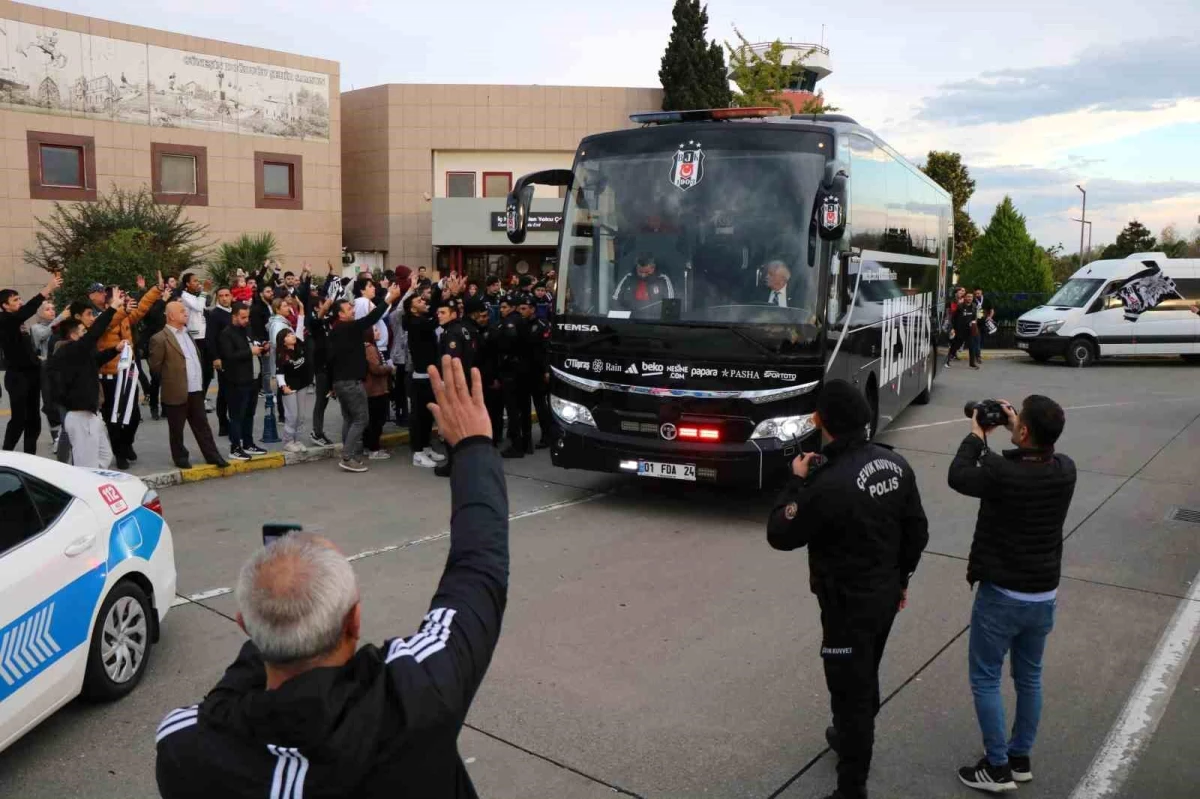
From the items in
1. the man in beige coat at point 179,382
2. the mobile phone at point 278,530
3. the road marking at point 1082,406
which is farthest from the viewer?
the road marking at point 1082,406

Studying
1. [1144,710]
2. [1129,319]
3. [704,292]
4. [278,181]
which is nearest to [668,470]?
[704,292]

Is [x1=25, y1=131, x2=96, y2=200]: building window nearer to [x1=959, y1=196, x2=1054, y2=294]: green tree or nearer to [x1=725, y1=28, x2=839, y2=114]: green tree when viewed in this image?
[x1=725, y1=28, x2=839, y2=114]: green tree

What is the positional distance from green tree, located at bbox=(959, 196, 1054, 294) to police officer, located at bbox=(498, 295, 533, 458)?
23.3 meters

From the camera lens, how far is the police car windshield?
8.67m

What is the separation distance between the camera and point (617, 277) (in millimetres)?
9195

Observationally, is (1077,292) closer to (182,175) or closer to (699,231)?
(699,231)

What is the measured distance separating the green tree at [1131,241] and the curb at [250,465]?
195ft

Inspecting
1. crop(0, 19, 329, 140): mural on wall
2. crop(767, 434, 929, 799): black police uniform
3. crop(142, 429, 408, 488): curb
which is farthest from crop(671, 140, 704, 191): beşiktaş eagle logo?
crop(0, 19, 329, 140): mural on wall

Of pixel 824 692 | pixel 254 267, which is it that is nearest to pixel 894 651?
pixel 824 692

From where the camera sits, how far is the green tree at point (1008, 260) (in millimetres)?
30922

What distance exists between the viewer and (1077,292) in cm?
2461

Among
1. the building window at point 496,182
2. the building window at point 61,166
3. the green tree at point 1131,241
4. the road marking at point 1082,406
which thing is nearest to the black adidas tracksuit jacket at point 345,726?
the road marking at point 1082,406

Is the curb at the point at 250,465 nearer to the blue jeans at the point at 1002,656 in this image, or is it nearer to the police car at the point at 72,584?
the police car at the point at 72,584

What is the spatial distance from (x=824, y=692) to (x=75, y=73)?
105 feet
